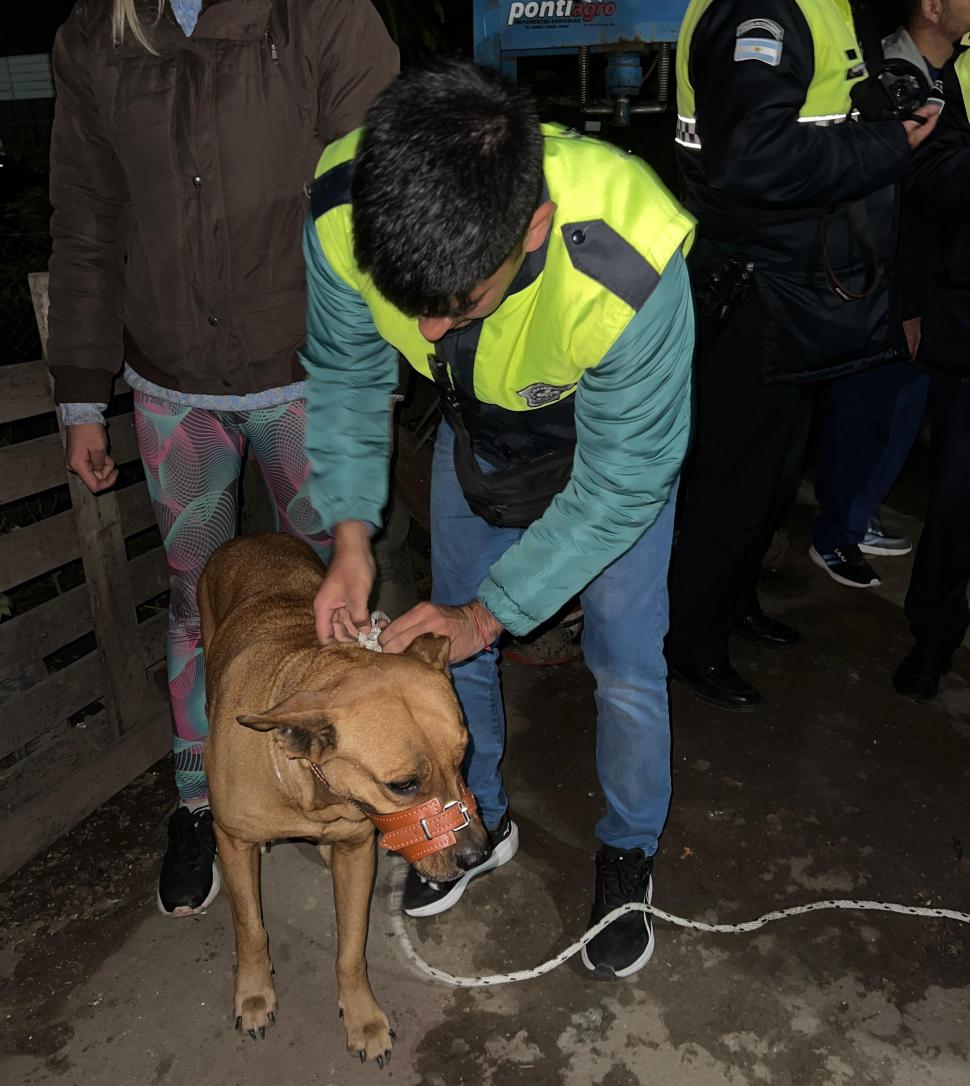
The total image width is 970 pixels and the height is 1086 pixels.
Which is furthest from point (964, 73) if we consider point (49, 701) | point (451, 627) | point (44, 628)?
point (49, 701)

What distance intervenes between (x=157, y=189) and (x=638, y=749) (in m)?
1.98

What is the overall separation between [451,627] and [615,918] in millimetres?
1128

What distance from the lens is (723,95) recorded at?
251cm

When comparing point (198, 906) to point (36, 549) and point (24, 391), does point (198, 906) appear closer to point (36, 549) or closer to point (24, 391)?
point (36, 549)

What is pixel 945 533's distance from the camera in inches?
141

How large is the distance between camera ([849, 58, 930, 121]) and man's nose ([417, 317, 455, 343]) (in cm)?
185

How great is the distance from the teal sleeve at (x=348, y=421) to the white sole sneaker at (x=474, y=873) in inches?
47.4

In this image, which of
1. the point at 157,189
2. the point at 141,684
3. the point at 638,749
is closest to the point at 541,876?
the point at 638,749

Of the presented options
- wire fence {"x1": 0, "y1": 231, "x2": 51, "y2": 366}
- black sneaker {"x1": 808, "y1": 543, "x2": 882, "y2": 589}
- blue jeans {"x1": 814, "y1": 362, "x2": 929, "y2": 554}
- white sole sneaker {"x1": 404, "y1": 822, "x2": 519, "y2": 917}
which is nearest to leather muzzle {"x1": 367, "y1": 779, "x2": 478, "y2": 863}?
white sole sneaker {"x1": 404, "y1": 822, "x2": 519, "y2": 917}

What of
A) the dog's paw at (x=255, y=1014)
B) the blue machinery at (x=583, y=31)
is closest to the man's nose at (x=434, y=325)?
the dog's paw at (x=255, y=1014)

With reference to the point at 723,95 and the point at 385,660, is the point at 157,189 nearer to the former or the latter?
the point at 385,660

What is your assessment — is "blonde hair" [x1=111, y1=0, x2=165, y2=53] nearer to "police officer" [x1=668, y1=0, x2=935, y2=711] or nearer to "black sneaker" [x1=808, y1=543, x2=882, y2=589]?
"police officer" [x1=668, y1=0, x2=935, y2=711]

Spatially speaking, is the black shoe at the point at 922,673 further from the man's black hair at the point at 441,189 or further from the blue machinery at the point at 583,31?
the man's black hair at the point at 441,189

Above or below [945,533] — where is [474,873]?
below
